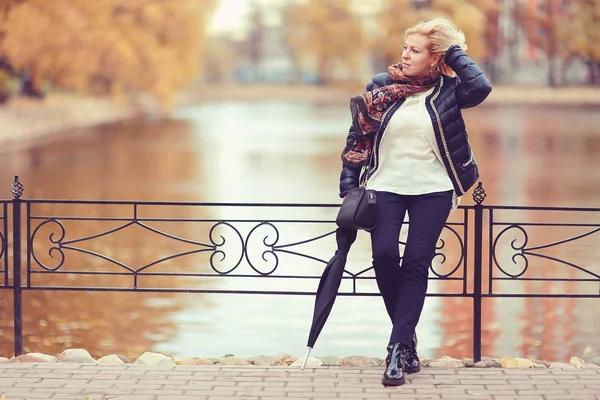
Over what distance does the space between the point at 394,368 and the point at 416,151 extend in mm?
1071

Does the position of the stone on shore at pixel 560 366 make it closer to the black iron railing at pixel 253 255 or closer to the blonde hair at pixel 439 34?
the black iron railing at pixel 253 255

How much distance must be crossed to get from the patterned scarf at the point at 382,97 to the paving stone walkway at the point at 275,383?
49.6 inches

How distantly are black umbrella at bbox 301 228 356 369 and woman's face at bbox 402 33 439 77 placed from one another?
876mm

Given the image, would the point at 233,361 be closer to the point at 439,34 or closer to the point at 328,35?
the point at 439,34

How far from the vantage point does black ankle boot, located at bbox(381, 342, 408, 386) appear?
5145 millimetres

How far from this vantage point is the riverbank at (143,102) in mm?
37281

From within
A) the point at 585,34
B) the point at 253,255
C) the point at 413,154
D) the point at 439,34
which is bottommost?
the point at 253,255

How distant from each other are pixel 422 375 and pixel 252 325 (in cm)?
294

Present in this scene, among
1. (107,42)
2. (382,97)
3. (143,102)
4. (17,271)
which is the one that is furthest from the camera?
(143,102)

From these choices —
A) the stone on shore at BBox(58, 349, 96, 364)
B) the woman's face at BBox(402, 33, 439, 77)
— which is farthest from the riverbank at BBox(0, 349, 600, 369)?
the woman's face at BBox(402, 33, 439, 77)

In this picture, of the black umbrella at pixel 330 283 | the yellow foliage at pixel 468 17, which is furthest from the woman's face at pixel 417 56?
the yellow foliage at pixel 468 17

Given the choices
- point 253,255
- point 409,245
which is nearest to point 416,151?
point 409,245

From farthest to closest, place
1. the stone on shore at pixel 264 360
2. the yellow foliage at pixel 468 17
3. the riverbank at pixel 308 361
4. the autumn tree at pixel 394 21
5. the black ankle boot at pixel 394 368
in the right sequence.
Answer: the autumn tree at pixel 394 21
the yellow foliage at pixel 468 17
the stone on shore at pixel 264 360
the riverbank at pixel 308 361
the black ankle boot at pixel 394 368

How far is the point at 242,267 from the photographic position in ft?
35.2
